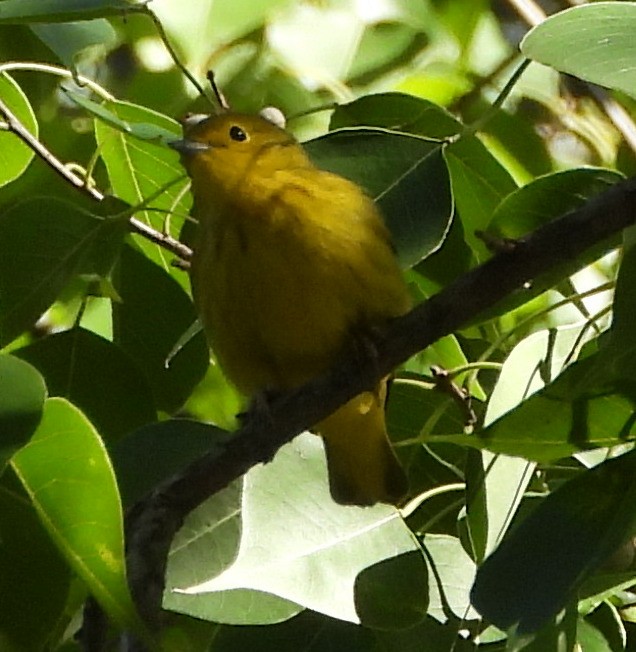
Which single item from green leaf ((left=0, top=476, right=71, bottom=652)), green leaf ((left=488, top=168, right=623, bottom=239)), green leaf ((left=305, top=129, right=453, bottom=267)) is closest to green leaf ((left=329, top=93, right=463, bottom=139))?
green leaf ((left=305, top=129, right=453, bottom=267))

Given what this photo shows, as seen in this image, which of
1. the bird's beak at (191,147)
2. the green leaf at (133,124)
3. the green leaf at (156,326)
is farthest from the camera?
the bird's beak at (191,147)

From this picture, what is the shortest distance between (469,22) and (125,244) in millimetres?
1117

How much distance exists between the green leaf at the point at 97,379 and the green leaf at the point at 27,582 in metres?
0.30

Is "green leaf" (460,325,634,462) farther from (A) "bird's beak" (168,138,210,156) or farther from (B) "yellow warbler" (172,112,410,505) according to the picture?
(A) "bird's beak" (168,138,210,156)

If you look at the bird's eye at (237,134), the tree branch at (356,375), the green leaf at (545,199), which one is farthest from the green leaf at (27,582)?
the bird's eye at (237,134)

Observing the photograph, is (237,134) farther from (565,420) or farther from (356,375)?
(565,420)

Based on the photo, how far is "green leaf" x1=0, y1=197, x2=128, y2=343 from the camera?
204 cm

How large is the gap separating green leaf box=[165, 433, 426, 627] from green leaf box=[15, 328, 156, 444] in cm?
23

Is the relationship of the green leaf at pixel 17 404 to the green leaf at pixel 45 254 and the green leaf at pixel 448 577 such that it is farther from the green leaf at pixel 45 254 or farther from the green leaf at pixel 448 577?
the green leaf at pixel 448 577

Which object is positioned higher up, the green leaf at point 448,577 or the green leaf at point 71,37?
the green leaf at point 71,37

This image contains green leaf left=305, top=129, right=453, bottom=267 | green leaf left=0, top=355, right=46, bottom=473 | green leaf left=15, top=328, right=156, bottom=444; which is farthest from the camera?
green leaf left=15, top=328, right=156, bottom=444

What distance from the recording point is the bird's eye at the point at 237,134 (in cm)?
276

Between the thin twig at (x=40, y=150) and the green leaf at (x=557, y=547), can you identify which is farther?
the thin twig at (x=40, y=150)

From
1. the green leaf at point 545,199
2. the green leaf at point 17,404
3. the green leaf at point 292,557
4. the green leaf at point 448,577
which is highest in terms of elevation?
the green leaf at point 17,404
